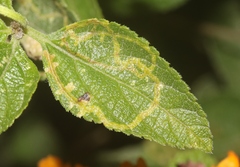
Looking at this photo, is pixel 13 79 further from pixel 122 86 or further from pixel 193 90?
pixel 193 90

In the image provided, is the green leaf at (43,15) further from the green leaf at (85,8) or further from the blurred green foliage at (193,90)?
the blurred green foliage at (193,90)

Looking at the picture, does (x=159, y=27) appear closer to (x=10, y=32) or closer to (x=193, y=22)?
(x=193, y=22)

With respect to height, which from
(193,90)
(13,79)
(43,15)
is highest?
(193,90)

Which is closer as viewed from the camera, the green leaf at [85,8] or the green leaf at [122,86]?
the green leaf at [122,86]

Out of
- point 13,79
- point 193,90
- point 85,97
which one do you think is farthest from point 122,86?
point 193,90

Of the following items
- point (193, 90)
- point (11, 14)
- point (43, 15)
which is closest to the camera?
point (11, 14)

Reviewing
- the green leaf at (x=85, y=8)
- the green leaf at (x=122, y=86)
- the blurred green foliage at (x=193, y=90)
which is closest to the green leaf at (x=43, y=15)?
the green leaf at (x=85, y=8)
